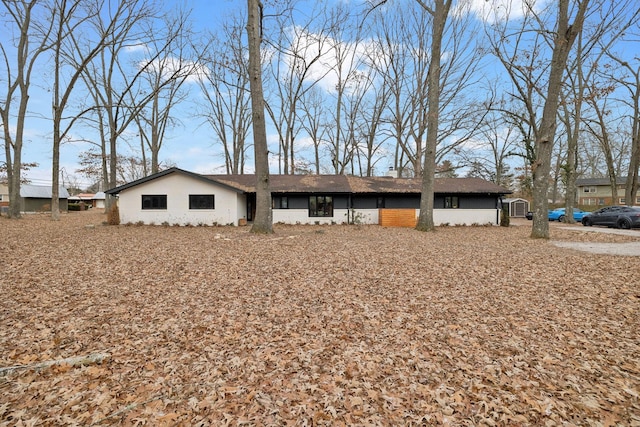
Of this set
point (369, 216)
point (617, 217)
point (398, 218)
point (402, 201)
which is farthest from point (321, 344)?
point (617, 217)

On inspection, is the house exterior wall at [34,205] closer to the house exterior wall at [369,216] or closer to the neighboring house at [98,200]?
the neighboring house at [98,200]

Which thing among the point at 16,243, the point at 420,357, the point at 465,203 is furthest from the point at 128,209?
the point at 465,203

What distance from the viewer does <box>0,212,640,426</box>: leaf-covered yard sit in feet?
8.37

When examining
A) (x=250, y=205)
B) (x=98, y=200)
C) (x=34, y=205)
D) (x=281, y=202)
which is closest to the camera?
(x=281, y=202)

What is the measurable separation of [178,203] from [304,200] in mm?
8038

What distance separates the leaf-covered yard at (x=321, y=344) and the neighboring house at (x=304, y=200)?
12.0 metres

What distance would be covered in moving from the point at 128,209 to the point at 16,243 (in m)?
9.32

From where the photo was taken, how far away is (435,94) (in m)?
15.0

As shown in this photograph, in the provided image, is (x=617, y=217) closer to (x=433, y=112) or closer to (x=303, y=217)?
(x=433, y=112)

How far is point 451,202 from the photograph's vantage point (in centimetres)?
2158

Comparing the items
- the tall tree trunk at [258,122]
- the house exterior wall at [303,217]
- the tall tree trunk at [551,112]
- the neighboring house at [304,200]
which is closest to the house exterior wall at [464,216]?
the neighboring house at [304,200]

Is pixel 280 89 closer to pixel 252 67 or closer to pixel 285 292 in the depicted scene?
pixel 252 67

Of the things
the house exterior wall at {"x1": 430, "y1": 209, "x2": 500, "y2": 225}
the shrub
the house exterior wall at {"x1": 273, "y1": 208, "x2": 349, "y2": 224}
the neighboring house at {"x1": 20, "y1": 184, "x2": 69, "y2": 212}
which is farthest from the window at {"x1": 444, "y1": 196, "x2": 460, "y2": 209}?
the neighboring house at {"x1": 20, "y1": 184, "x2": 69, "y2": 212}

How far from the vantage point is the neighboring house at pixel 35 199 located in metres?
33.2
